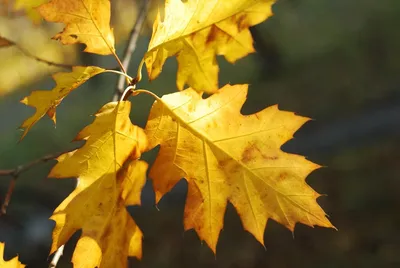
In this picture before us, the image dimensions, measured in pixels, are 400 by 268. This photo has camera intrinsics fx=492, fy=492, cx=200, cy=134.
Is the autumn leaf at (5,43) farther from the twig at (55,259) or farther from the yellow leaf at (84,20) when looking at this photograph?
the twig at (55,259)

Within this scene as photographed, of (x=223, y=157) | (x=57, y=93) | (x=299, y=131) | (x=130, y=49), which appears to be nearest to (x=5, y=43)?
(x=130, y=49)

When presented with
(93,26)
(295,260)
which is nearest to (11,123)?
(295,260)

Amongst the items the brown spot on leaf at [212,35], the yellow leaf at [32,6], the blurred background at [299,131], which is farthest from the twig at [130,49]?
the blurred background at [299,131]

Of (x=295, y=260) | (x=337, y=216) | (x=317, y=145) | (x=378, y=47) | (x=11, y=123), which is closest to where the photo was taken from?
(x=295, y=260)

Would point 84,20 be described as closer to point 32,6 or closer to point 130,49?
point 32,6

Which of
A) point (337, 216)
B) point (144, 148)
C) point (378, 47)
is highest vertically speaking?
point (144, 148)

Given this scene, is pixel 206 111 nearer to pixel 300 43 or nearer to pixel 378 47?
pixel 378 47

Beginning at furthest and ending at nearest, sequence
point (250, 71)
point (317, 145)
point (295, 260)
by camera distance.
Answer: point (250, 71) → point (317, 145) → point (295, 260)
